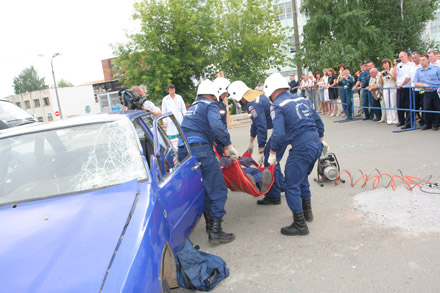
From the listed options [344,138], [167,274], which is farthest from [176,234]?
[344,138]

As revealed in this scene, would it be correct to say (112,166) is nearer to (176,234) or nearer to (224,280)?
(176,234)

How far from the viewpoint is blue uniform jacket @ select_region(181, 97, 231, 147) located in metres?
4.39

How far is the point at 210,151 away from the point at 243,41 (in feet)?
63.1

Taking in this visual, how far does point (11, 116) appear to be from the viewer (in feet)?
22.8

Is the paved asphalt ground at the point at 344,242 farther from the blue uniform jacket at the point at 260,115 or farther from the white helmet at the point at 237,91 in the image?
the white helmet at the point at 237,91

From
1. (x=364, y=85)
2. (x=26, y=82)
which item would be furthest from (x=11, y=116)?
(x=26, y=82)

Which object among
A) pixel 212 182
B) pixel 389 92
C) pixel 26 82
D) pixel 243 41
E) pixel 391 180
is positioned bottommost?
pixel 391 180

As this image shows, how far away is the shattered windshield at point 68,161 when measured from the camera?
9.49 ft

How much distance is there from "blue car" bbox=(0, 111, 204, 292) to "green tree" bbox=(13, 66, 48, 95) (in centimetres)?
10506

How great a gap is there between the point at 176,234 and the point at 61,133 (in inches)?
58.4

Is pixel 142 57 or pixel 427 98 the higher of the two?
pixel 142 57

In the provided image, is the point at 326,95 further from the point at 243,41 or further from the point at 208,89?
Answer: the point at 208,89

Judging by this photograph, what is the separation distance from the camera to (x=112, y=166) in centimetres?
299

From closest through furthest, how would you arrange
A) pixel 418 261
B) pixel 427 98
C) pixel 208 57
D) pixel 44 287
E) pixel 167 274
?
pixel 44 287 → pixel 167 274 → pixel 418 261 → pixel 427 98 → pixel 208 57
